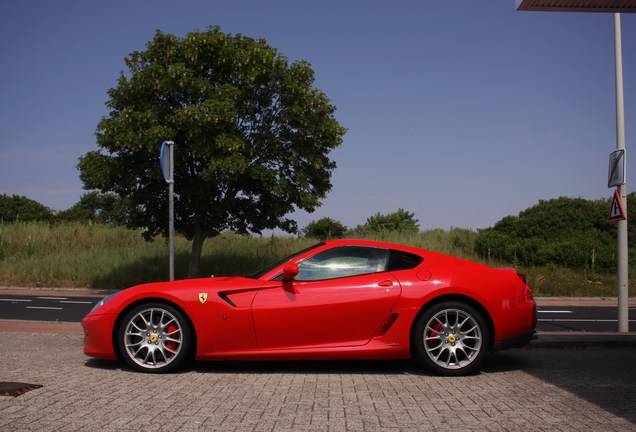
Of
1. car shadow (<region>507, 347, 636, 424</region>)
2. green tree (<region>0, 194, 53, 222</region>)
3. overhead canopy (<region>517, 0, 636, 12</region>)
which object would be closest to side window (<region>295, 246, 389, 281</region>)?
car shadow (<region>507, 347, 636, 424</region>)

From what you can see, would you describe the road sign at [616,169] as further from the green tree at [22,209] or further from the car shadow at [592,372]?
the green tree at [22,209]

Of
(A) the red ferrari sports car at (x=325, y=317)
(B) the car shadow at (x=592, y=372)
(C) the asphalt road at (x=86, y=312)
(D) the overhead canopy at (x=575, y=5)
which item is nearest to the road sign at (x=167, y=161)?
(A) the red ferrari sports car at (x=325, y=317)

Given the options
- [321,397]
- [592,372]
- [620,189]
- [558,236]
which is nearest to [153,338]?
[321,397]

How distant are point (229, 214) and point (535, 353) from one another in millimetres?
14223

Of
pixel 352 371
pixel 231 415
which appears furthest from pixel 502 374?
pixel 231 415

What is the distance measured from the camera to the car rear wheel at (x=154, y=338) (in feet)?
18.9

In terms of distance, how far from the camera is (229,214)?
20.2 metres

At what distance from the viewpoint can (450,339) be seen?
18.9 feet

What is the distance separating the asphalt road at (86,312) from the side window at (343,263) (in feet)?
17.8

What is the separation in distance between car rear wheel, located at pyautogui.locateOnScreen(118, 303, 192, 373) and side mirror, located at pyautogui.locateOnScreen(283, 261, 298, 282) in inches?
42.2

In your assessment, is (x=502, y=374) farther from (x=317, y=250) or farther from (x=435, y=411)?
(x=317, y=250)

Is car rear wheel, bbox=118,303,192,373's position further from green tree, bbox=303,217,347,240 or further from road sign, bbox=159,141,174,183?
green tree, bbox=303,217,347,240

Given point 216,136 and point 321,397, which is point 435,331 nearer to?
point 321,397

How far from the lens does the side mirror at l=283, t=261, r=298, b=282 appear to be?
18.8 ft
